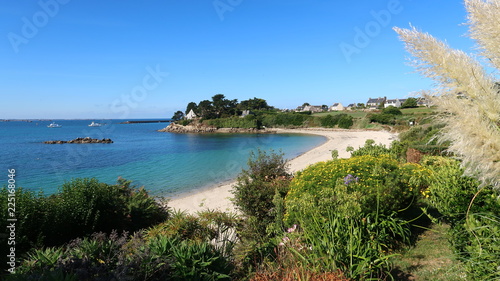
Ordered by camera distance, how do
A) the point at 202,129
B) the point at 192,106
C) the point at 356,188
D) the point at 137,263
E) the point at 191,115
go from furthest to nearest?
1. the point at 192,106
2. the point at 191,115
3. the point at 202,129
4. the point at 356,188
5. the point at 137,263

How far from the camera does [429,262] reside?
15.4ft

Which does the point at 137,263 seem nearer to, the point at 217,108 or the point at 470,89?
the point at 470,89

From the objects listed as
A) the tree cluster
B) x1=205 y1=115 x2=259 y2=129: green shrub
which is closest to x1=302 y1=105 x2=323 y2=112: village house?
the tree cluster

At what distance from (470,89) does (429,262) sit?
A: 14.1 feet

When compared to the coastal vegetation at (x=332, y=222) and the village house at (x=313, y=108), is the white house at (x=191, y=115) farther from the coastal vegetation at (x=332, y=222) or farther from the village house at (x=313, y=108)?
the coastal vegetation at (x=332, y=222)

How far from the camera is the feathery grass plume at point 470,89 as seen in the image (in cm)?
149

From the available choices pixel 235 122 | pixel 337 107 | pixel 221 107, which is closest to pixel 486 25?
pixel 235 122

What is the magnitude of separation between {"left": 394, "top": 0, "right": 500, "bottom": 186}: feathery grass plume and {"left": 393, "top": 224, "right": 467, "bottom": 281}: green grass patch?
98.8 inches

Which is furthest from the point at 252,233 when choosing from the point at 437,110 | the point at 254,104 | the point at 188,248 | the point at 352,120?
the point at 254,104

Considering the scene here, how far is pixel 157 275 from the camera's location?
3.47m

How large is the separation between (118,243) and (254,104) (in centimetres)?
10761

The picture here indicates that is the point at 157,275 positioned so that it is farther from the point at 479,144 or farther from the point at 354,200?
the point at 479,144

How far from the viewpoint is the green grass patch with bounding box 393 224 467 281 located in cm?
397

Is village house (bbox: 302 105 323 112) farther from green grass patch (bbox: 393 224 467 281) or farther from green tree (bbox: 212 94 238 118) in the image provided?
green grass patch (bbox: 393 224 467 281)
